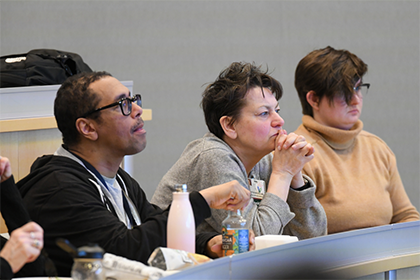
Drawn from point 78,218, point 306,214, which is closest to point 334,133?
point 306,214

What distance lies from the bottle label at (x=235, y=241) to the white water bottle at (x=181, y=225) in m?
0.13

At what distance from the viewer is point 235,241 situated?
1.23 meters

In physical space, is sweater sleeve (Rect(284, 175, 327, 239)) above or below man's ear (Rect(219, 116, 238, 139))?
below

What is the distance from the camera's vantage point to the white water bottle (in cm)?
112

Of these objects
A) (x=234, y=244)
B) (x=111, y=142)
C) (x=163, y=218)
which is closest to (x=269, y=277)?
(x=234, y=244)

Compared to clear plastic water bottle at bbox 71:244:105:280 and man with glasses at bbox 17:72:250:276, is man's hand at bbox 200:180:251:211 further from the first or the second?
clear plastic water bottle at bbox 71:244:105:280

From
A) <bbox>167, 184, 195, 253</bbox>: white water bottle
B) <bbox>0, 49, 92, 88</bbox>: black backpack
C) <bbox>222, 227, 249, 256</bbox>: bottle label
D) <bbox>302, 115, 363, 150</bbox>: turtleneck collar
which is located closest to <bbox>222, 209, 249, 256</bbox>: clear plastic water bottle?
<bbox>222, 227, 249, 256</bbox>: bottle label

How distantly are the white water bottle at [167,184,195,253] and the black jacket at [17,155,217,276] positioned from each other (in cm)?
6

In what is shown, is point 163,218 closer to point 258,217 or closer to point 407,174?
point 258,217

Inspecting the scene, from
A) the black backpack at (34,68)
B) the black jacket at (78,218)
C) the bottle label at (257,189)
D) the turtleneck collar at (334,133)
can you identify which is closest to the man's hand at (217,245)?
the black jacket at (78,218)

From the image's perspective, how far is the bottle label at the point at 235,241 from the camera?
122cm

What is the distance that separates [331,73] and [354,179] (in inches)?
17.7

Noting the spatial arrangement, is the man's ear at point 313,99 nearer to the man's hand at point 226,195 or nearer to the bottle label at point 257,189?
the bottle label at point 257,189

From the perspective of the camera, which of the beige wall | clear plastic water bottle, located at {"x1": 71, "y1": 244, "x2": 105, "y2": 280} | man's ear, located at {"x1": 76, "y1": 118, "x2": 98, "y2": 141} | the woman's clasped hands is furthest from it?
the beige wall
